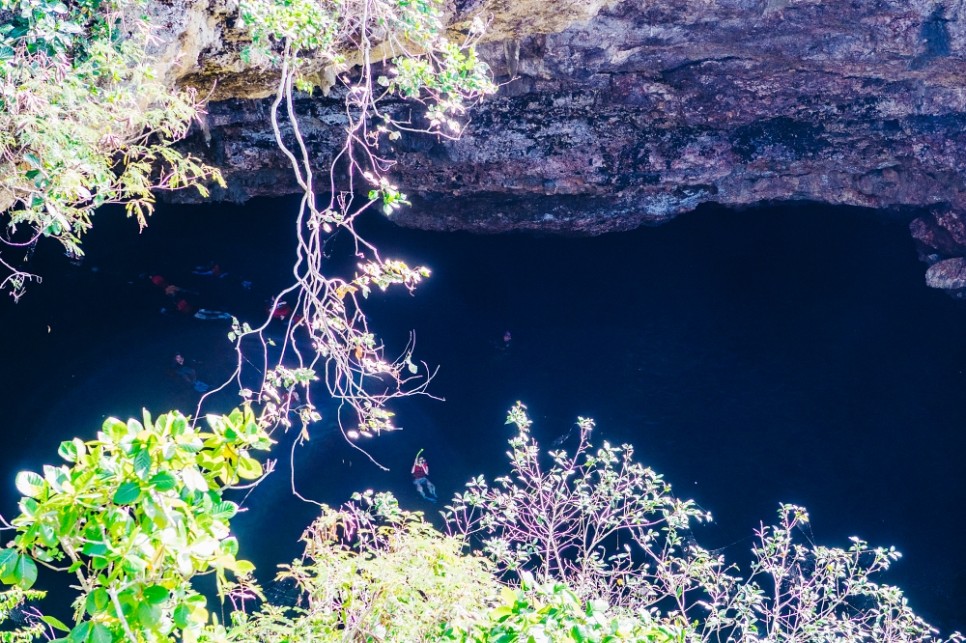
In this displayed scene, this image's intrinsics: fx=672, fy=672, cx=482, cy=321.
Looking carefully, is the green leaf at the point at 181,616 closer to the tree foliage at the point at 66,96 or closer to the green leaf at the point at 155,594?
the green leaf at the point at 155,594

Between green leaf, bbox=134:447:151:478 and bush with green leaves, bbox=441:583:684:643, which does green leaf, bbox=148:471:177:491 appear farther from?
bush with green leaves, bbox=441:583:684:643

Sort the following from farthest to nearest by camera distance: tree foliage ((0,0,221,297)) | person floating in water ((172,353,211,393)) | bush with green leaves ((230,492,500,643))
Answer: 1. person floating in water ((172,353,211,393))
2. bush with green leaves ((230,492,500,643))
3. tree foliage ((0,0,221,297))

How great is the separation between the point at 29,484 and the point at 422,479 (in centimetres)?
586

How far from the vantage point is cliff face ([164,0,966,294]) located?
491 cm

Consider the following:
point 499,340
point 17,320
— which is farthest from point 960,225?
point 17,320

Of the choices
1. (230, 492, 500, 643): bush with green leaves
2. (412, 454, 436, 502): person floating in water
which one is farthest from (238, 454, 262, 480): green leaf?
(412, 454, 436, 502): person floating in water

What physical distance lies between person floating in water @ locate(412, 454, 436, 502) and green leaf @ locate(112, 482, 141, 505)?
19.2 feet

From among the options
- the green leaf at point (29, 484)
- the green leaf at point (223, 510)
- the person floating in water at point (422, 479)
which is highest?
the green leaf at point (29, 484)

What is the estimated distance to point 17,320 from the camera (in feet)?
22.0

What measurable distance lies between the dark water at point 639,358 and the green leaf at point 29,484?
5.42m

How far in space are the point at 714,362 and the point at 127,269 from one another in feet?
21.8

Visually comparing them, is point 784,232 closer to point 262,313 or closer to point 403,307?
point 403,307

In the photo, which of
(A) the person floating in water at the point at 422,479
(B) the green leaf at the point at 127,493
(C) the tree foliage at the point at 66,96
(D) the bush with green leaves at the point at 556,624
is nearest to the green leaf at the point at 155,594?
(B) the green leaf at the point at 127,493

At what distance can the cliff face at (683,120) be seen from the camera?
16.1 feet
